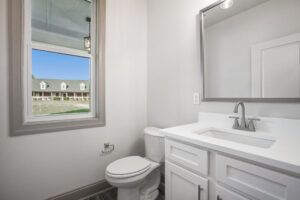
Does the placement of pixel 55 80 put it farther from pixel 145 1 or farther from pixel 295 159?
pixel 295 159

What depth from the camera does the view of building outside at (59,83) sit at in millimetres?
1332

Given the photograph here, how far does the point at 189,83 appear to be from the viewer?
4.70ft

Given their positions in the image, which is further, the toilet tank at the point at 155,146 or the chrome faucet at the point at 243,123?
the toilet tank at the point at 155,146

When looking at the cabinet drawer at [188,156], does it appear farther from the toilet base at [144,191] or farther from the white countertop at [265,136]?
the toilet base at [144,191]

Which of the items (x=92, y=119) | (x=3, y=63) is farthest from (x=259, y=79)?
(x=3, y=63)

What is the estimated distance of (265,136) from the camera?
34.3 inches

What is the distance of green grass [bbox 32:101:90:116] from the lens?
4.38 ft

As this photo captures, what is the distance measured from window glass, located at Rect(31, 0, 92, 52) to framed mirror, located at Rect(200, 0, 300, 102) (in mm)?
1331

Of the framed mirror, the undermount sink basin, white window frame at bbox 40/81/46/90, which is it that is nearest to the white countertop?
the undermount sink basin

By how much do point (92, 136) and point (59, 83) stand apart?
0.69 meters

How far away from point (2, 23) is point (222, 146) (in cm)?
186

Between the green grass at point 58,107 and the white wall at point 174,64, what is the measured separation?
→ 0.88 metres

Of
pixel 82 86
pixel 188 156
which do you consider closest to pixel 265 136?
pixel 188 156

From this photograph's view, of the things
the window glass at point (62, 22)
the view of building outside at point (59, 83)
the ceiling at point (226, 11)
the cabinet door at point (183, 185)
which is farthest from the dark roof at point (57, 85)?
the ceiling at point (226, 11)
